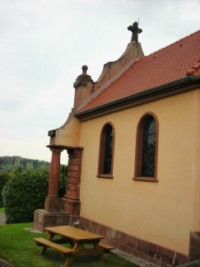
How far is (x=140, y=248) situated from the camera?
29.8 ft

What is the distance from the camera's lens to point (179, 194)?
26.4 feet

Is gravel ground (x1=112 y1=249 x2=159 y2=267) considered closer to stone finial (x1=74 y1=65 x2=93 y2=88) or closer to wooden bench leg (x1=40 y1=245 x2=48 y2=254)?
wooden bench leg (x1=40 y1=245 x2=48 y2=254)

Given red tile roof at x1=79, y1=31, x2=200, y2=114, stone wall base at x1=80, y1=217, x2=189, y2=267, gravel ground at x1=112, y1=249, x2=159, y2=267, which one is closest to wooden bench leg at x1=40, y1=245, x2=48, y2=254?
gravel ground at x1=112, y1=249, x2=159, y2=267

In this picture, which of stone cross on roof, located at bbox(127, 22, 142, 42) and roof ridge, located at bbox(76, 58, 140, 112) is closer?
roof ridge, located at bbox(76, 58, 140, 112)

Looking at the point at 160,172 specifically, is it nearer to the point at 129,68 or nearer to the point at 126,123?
the point at 126,123

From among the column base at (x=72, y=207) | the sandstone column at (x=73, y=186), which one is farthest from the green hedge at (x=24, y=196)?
the column base at (x=72, y=207)

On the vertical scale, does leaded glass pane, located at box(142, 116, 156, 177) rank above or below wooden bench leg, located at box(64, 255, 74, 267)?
above

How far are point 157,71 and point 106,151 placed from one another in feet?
11.0

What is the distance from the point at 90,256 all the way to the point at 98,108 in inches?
207

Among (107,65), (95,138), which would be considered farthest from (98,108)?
(107,65)

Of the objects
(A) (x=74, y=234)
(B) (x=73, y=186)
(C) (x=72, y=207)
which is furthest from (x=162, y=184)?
(B) (x=73, y=186)

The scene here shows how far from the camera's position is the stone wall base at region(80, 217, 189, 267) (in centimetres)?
789

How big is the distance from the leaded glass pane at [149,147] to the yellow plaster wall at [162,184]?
319mm

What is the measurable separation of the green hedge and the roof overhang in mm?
4706
